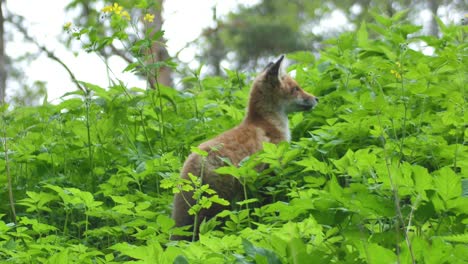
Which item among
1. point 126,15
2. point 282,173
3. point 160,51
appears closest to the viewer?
point 282,173

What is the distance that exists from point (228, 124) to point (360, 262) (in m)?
4.70

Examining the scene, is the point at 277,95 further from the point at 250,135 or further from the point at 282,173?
the point at 282,173

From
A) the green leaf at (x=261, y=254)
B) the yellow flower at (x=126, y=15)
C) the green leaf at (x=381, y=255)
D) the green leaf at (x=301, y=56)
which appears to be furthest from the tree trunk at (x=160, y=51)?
the green leaf at (x=381, y=255)

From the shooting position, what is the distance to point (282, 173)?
563 centimetres

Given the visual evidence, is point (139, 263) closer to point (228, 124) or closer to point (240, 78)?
point (228, 124)

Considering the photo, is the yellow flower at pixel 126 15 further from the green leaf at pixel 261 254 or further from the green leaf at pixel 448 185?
the green leaf at pixel 448 185

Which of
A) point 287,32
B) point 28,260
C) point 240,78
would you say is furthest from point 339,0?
point 28,260

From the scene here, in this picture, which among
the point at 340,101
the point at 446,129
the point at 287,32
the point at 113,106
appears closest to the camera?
the point at 446,129

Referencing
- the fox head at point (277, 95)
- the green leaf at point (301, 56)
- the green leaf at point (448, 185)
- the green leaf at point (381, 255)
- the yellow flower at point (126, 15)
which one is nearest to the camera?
the green leaf at point (381, 255)

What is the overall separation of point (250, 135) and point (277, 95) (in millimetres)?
1294

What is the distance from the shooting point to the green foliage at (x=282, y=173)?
3588 mm

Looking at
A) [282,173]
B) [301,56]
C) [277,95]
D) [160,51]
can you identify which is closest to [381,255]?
[282,173]

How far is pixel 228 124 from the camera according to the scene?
→ 8078mm

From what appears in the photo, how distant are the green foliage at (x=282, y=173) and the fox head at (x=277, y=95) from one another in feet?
0.59
